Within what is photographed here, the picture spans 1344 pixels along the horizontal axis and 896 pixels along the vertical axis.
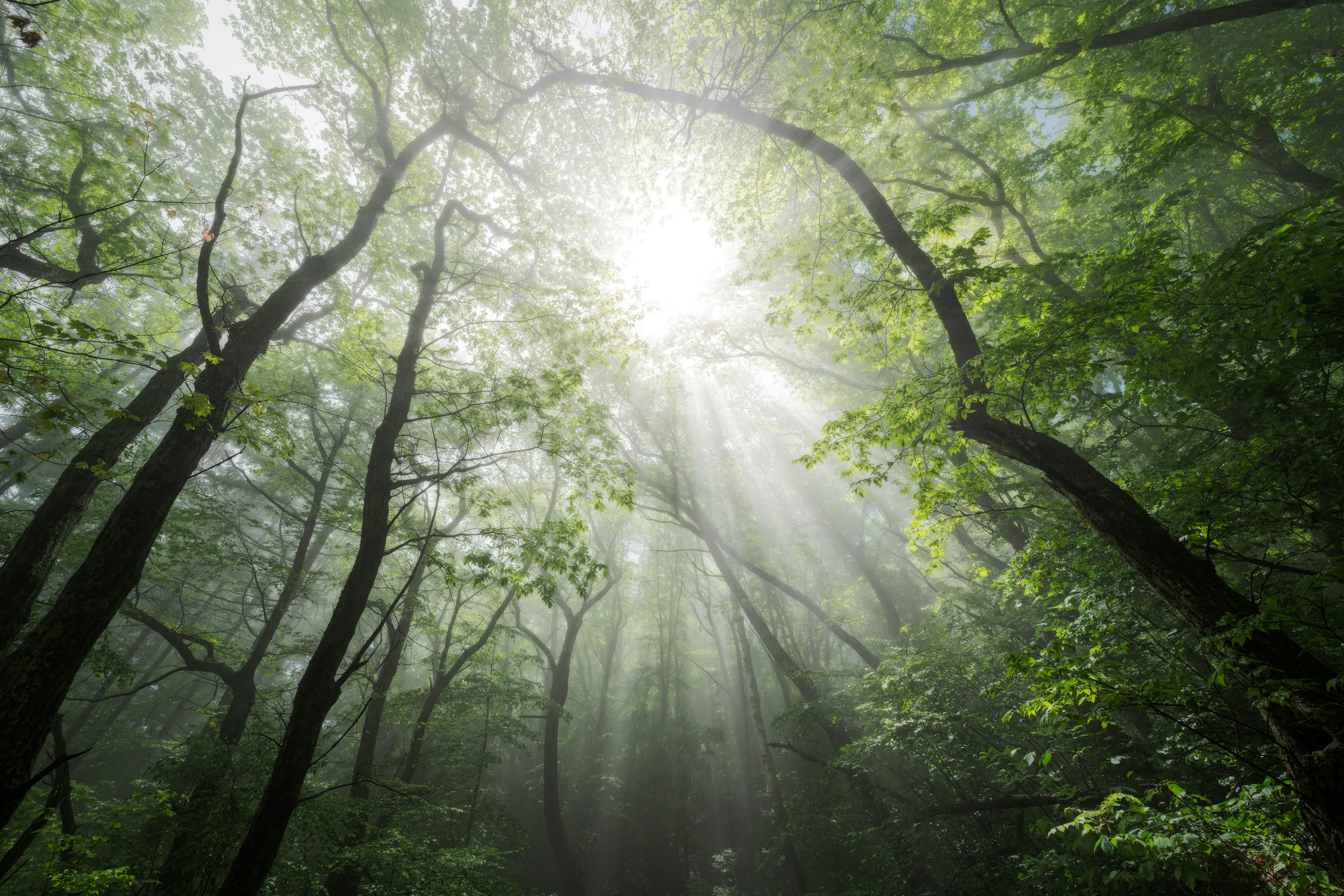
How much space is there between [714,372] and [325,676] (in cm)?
1260

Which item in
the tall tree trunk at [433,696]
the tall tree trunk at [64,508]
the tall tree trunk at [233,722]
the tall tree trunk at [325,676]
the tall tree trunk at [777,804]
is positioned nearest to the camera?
the tall tree trunk at [325,676]

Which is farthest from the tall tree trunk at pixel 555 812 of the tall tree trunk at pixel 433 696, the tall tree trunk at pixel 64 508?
the tall tree trunk at pixel 64 508

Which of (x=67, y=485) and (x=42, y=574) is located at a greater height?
(x=67, y=485)

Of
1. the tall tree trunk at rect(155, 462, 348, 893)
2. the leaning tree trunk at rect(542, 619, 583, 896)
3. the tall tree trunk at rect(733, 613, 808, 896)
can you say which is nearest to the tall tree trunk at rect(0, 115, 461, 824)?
the tall tree trunk at rect(155, 462, 348, 893)

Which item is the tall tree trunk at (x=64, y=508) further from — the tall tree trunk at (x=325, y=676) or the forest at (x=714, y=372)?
the tall tree trunk at (x=325, y=676)

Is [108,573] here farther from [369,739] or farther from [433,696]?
[433,696]

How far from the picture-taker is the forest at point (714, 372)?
3320mm

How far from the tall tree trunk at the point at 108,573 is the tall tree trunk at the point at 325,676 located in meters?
1.21

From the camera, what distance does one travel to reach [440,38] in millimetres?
7938

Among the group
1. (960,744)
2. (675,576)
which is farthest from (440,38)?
(675,576)

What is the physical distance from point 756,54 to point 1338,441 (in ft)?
24.7

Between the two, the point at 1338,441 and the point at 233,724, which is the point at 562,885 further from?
the point at 1338,441

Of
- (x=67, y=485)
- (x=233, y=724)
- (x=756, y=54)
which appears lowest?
(x=233, y=724)

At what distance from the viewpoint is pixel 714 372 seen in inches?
586
